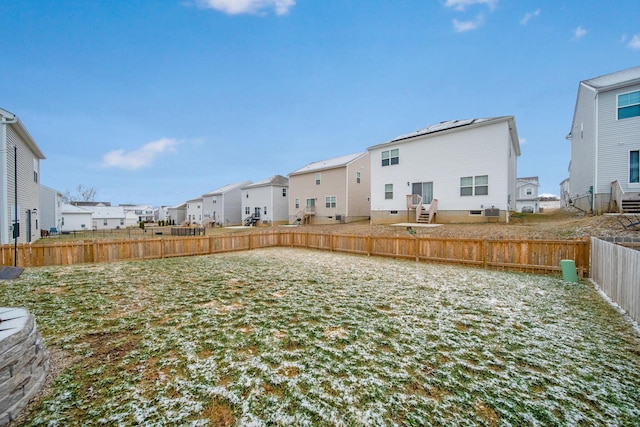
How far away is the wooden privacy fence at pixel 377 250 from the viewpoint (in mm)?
8672

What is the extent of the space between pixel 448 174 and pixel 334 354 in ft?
57.1

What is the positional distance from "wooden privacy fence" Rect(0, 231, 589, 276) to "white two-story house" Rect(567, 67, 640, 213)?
8.09 m

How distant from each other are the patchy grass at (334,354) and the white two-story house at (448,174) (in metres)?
10.6

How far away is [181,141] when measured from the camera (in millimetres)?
46719

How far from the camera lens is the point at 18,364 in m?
2.71

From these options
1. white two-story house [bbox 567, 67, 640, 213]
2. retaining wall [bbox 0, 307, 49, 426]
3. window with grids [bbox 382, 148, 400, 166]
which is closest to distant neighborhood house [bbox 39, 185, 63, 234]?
window with grids [bbox 382, 148, 400, 166]

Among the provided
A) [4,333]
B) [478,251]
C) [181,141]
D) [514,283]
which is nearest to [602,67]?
[478,251]

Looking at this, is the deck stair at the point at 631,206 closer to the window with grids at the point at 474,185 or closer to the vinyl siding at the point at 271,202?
the window with grids at the point at 474,185

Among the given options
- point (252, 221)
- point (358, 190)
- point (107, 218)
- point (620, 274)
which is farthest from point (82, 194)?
point (620, 274)

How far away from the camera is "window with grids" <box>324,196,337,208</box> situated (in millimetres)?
26859

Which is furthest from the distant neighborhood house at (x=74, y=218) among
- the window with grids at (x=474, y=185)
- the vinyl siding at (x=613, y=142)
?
the vinyl siding at (x=613, y=142)

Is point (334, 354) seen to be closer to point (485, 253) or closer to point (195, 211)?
point (485, 253)

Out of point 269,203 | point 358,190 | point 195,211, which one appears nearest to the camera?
point 358,190

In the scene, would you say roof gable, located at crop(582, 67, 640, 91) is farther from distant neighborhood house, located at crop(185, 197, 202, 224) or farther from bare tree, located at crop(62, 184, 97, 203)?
bare tree, located at crop(62, 184, 97, 203)
